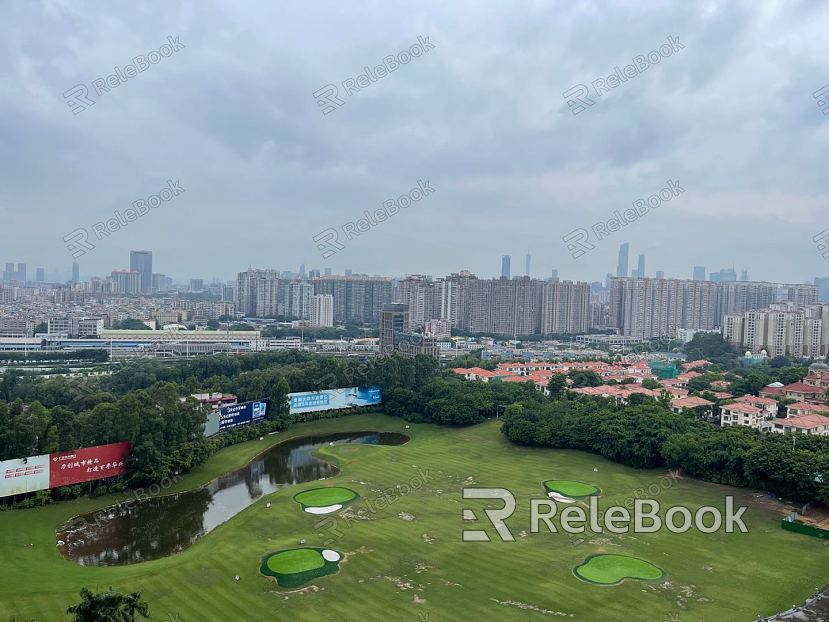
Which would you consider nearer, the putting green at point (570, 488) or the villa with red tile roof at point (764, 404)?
the putting green at point (570, 488)

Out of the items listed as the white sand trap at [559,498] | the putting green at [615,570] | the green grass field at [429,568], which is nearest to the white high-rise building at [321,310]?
the green grass field at [429,568]

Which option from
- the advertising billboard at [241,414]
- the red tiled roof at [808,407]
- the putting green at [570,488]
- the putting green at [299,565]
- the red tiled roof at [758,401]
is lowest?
the putting green at [299,565]

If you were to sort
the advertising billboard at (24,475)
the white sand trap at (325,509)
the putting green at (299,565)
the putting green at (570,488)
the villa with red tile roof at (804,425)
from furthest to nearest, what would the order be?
the villa with red tile roof at (804,425), the putting green at (570,488), the white sand trap at (325,509), the advertising billboard at (24,475), the putting green at (299,565)

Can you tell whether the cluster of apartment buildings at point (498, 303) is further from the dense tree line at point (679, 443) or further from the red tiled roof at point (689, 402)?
the dense tree line at point (679, 443)

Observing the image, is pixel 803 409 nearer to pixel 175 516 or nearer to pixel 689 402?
pixel 689 402

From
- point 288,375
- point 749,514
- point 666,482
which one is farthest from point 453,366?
point 749,514

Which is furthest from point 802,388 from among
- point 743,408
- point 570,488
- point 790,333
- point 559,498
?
point 790,333
